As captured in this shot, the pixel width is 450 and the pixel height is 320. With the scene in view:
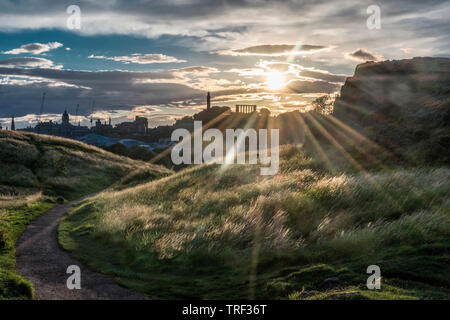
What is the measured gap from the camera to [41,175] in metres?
43.4

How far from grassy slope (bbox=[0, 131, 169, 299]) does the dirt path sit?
0.56 metres

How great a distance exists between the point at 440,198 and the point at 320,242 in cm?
498

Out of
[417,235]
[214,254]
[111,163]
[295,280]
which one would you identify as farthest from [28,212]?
[111,163]

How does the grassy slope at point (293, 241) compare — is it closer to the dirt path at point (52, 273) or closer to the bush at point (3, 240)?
the dirt path at point (52, 273)

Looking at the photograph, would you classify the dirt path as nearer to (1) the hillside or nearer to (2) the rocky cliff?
(1) the hillside

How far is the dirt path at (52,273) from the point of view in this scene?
9625mm

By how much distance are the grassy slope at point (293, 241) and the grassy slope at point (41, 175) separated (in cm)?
488

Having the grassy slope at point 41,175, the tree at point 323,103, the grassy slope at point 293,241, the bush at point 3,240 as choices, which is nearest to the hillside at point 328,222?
the grassy slope at point 293,241

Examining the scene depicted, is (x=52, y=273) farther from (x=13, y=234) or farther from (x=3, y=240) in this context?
(x=13, y=234)

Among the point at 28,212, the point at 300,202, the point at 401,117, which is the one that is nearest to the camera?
the point at 300,202

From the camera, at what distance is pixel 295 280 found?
872 centimetres

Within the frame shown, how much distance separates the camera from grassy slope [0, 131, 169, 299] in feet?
71.1
